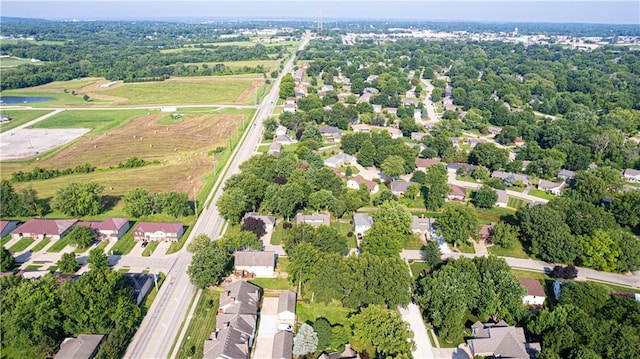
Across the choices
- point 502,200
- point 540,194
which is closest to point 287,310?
point 502,200

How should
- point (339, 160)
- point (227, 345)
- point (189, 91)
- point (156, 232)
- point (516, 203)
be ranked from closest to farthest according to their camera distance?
point (227, 345) → point (156, 232) → point (516, 203) → point (339, 160) → point (189, 91)

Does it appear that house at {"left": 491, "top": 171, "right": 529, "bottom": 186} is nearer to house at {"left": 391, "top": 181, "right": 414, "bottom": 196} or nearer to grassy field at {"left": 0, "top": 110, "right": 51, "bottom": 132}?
house at {"left": 391, "top": 181, "right": 414, "bottom": 196}

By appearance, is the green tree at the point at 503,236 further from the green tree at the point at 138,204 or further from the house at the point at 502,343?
the green tree at the point at 138,204

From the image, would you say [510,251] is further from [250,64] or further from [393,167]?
[250,64]

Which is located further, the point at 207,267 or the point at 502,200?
the point at 502,200

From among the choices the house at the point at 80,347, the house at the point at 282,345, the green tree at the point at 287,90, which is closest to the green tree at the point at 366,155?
the house at the point at 282,345

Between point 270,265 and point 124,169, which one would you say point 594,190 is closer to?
point 270,265
